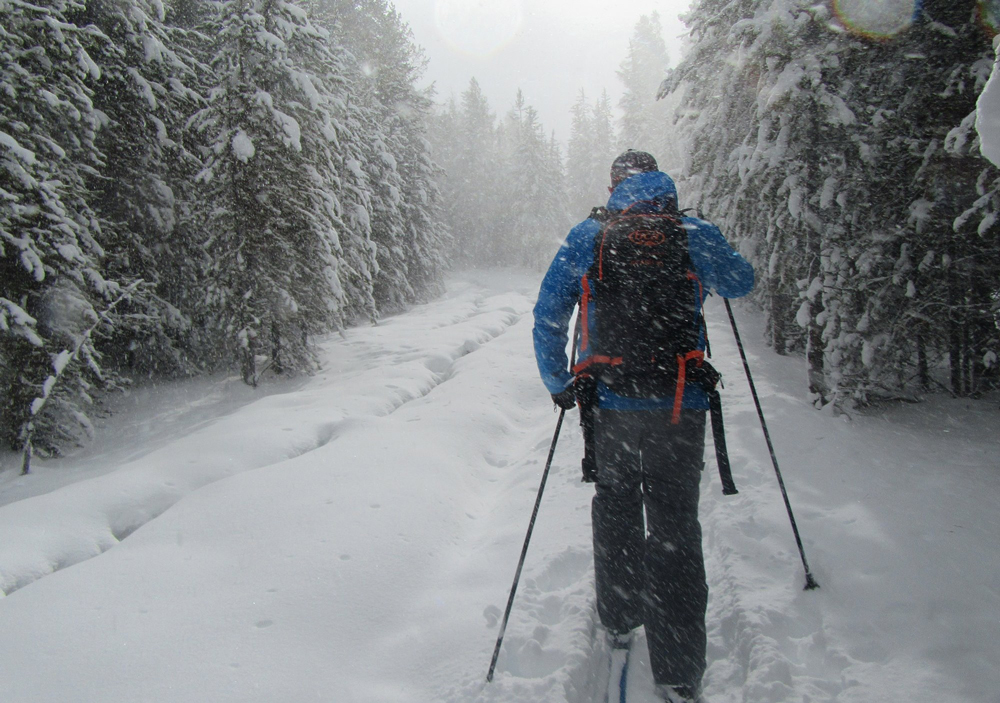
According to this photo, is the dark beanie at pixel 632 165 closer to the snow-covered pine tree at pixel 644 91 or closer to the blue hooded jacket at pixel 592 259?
the blue hooded jacket at pixel 592 259

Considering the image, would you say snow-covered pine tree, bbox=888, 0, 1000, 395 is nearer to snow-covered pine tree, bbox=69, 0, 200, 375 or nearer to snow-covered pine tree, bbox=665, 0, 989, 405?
snow-covered pine tree, bbox=665, 0, 989, 405

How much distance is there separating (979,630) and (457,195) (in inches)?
1672

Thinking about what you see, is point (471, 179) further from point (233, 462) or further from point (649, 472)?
point (649, 472)

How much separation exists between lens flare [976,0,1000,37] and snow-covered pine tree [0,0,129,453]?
11778 millimetres

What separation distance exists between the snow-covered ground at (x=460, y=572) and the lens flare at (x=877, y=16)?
413cm

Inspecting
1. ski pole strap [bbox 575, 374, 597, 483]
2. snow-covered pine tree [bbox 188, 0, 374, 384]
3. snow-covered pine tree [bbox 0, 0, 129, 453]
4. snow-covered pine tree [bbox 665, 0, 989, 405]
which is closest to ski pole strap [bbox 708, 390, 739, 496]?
ski pole strap [bbox 575, 374, 597, 483]

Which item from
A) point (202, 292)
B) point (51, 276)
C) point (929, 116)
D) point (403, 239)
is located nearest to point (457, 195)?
point (403, 239)

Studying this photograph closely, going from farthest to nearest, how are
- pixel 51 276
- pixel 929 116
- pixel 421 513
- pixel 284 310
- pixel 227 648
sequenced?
pixel 284 310
pixel 51 276
pixel 929 116
pixel 421 513
pixel 227 648

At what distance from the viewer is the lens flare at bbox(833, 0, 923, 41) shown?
16.8 ft

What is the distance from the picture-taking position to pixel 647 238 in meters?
2.52

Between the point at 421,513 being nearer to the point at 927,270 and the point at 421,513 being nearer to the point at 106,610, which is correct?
the point at 106,610

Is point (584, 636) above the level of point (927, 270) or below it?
below

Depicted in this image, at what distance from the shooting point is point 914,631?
2.61 metres

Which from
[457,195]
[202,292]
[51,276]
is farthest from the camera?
[457,195]
